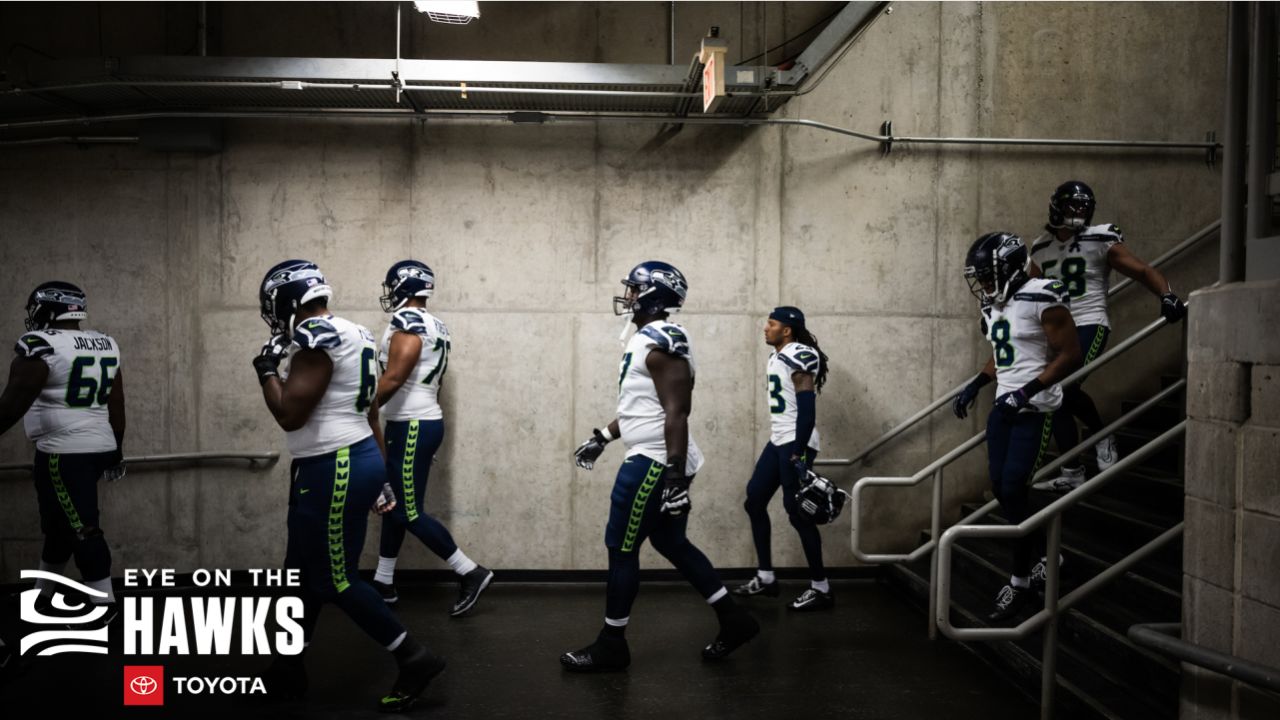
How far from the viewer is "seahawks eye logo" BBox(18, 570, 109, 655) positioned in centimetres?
483

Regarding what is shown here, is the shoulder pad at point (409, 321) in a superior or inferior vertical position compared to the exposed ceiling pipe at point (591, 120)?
inferior

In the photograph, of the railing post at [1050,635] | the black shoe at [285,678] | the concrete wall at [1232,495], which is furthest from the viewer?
the black shoe at [285,678]

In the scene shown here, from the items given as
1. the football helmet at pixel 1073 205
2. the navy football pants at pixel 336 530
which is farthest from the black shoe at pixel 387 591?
the football helmet at pixel 1073 205

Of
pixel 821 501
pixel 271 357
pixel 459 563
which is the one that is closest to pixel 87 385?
pixel 271 357

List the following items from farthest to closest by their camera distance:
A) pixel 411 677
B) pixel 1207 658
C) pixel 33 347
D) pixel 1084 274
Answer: pixel 1084 274 < pixel 33 347 < pixel 411 677 < pixel 1207 658

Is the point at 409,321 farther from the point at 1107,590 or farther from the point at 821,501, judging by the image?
the point at 1107,590

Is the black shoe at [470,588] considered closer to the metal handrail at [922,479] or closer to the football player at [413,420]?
the football player at [413,420]

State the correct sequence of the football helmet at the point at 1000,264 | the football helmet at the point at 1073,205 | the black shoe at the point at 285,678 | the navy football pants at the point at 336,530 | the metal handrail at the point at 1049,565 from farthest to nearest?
the football helmet at the point at 1073,205 → the football helmet at the point at 1000,264 → the black shoe at the point at 285,678 → the navy football pants at the point at 336,530 → the metal handrail at the point at 1049,565

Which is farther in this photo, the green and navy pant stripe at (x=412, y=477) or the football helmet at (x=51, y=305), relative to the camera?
the green and navy pant stripe at (x=412, y=477)

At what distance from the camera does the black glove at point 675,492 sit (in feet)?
13.9

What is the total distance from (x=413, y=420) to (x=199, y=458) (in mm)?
2089

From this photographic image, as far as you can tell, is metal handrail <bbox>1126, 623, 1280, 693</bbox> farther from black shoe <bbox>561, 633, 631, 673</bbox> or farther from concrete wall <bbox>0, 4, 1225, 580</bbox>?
concrete wall <bbox>0, 4, 1225, 580</bbox>

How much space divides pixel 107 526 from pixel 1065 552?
22.2 feet

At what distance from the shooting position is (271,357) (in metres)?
3.78
